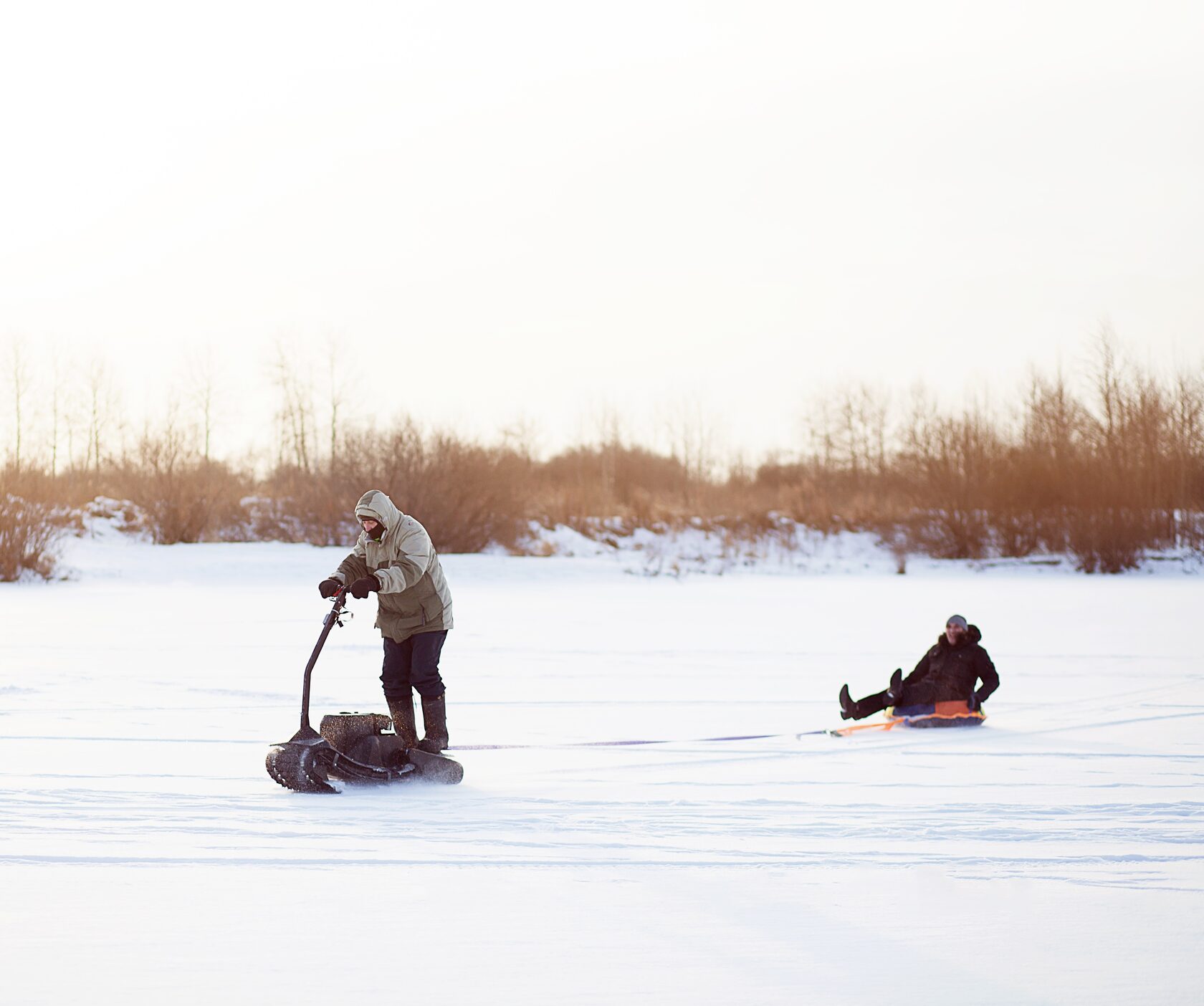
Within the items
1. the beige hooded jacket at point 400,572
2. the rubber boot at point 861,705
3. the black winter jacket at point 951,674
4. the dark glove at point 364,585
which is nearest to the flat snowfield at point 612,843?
the rubber boot at point 861,705

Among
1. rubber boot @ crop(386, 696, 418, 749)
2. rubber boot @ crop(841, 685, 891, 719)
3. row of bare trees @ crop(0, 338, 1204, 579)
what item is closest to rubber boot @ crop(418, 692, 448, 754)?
rubber boot @ crop(386, 696, 418, 749)

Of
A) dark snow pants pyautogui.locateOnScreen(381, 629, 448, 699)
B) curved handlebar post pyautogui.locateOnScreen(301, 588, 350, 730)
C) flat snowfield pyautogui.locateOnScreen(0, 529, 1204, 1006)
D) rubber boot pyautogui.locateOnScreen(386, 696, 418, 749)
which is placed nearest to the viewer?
flat snowfield pyautogui.locateOnScreen(0, 529, 1204, 1006)

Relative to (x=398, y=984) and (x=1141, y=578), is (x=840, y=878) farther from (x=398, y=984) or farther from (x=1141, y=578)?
(x=1141, y=578)

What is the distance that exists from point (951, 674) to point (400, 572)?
4.06m

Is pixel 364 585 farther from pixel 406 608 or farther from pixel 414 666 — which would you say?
pixel 414 666

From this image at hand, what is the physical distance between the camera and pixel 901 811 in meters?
5.77

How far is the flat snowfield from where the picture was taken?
3.71 meters

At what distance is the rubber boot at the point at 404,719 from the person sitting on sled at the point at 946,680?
9.62 feet

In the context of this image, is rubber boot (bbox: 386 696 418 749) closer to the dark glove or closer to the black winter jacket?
the dark glove

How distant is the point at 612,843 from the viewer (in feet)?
17.1

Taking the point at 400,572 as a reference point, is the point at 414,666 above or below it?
below

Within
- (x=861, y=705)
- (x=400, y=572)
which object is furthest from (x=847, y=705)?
(x=400, y=572)

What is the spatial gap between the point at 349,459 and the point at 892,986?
93.3 ft

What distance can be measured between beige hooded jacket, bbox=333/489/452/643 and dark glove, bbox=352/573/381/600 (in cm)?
5
